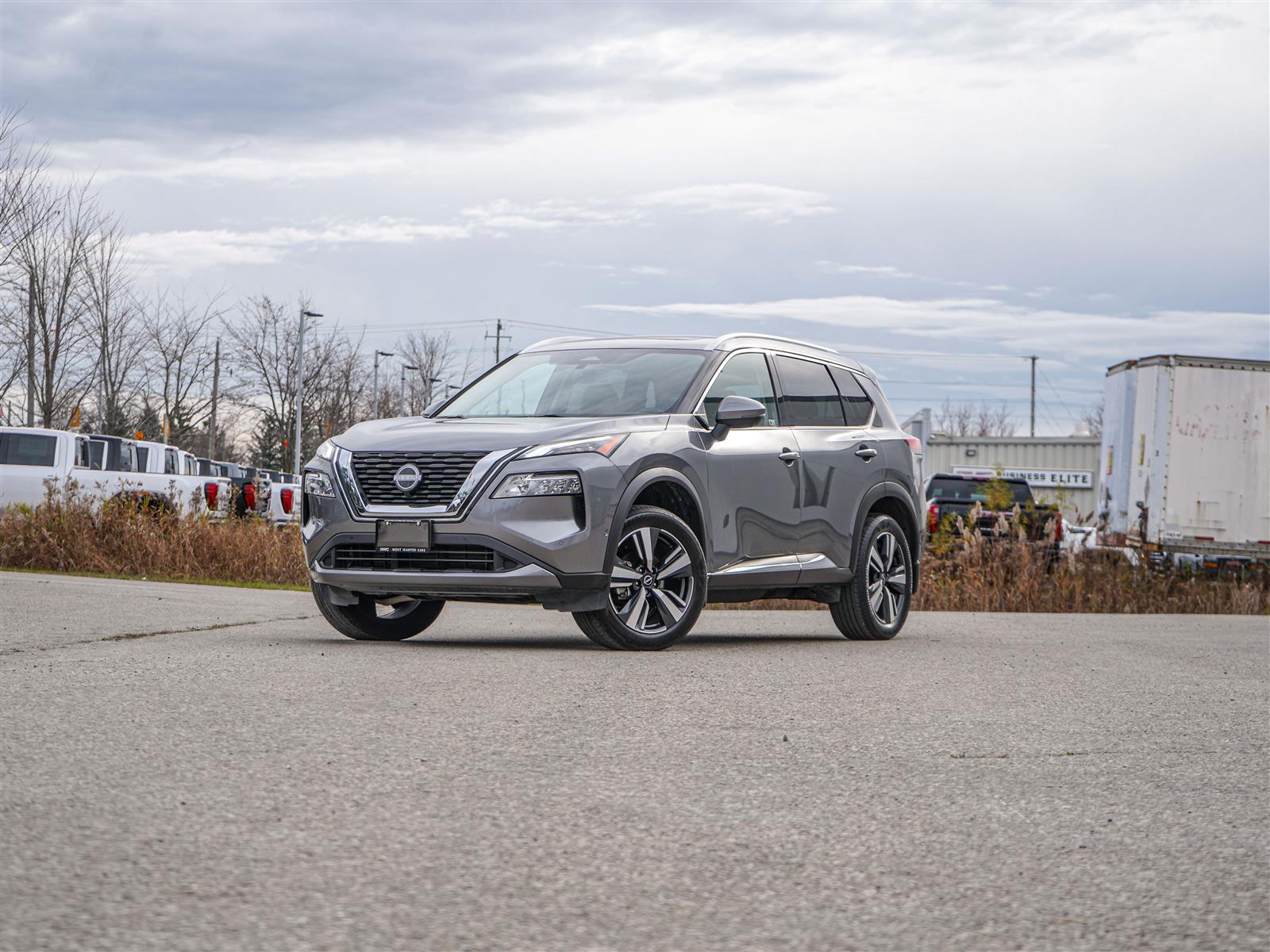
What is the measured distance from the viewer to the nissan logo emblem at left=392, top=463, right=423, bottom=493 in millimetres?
8586

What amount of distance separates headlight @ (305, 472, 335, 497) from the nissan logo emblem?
0.46m

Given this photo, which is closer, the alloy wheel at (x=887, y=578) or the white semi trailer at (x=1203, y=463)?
the alloy wheel at (x=887, y=578)

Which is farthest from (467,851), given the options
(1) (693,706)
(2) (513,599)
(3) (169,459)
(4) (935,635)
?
(3) (169,459)

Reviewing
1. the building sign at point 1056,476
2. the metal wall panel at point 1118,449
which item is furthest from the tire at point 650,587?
the building sign at point 1056,476

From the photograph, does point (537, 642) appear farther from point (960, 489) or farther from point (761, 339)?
point (960, 489)

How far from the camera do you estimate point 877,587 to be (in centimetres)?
1092

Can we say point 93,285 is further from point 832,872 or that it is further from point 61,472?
point 832,872

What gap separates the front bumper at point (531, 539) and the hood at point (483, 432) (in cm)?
17

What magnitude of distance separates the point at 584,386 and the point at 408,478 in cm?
161

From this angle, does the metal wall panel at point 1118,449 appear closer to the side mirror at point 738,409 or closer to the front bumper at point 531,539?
the side mirror at point 738,409

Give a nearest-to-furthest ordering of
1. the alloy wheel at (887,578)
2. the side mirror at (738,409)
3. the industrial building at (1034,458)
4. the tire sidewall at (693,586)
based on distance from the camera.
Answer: the tire sidewall at (693,586), the side mirror at (738,409), the alloy wheel at (887,578), the industrial building at (1034,458)

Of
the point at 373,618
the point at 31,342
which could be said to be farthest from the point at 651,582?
the point at 31,342

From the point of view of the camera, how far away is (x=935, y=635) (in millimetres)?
11570

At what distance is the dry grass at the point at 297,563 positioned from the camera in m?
17.6
